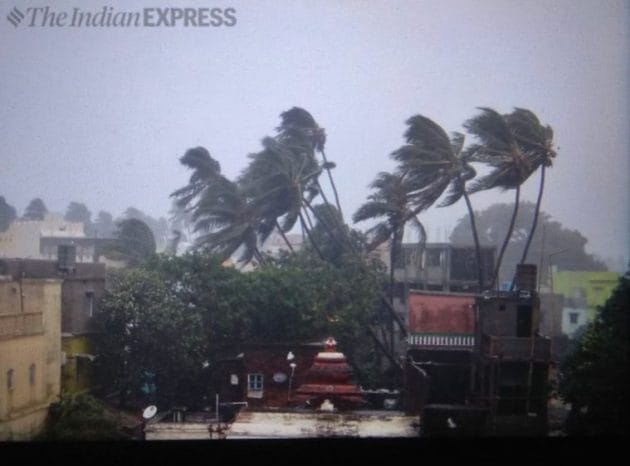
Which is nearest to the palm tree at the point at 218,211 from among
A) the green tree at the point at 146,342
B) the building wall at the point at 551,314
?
the green tree at the point at 146,342

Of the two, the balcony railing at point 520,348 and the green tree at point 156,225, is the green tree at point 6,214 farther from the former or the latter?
the balcony railing at point 520,348

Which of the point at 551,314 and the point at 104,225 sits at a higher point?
the point at 104,225

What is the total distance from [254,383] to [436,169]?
1.81 m

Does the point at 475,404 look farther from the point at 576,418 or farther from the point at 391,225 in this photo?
the point at 391,225

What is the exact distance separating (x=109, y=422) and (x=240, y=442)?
3.06 feet

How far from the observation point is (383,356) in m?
5.35

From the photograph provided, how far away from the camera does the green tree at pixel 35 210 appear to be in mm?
4625

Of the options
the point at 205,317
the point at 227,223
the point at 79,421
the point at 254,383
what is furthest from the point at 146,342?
the point at 227,223

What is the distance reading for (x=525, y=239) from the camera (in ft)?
17.6

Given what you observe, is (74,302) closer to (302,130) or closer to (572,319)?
(302,130)

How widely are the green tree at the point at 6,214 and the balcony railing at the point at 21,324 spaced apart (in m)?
0.55

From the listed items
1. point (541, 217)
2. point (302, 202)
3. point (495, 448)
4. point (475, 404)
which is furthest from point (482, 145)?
point (495, 448)

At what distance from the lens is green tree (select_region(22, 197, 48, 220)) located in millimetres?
4625

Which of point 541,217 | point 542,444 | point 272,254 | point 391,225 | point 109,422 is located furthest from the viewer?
point 272,254
